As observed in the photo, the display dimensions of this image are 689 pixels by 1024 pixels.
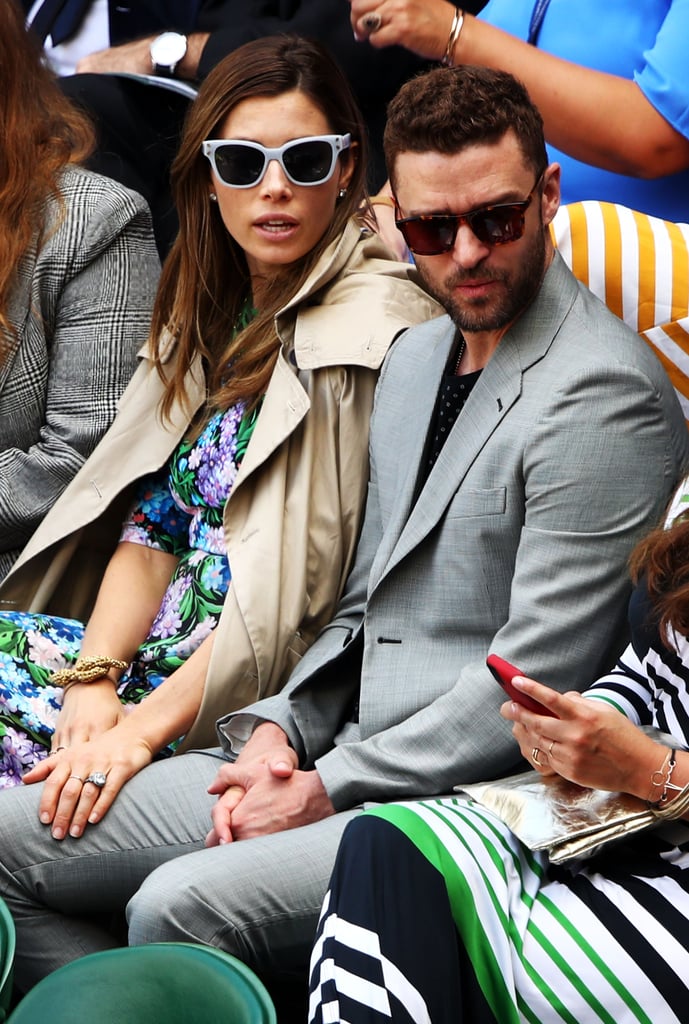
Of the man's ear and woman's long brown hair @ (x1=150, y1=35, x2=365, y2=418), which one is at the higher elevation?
the man's ear

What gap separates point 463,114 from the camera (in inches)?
95.9

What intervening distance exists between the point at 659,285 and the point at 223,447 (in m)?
0.91

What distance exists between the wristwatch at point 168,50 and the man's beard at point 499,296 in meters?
1.74

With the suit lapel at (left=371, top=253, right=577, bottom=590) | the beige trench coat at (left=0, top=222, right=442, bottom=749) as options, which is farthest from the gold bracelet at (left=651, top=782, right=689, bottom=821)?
the beige trench coat at (left=0, top=222, right=442, bottom=749)

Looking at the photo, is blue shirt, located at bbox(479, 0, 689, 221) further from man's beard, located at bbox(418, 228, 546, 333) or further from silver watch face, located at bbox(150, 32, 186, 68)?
silver watch face, located at bbox(150, 32, 186, 68)

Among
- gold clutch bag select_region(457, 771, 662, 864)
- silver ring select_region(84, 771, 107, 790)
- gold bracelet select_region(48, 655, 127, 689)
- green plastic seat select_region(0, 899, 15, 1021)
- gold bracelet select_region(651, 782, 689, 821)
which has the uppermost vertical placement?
gold bracelet select_region(651, 782, 689, 821)

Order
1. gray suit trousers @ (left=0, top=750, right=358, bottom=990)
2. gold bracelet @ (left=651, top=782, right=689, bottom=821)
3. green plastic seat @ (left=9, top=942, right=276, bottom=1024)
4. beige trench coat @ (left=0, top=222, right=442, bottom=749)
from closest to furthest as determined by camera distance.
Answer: green plastic seat @ (left=9, top=942, right=276, bottom=1024)
gold bracelet @ (left=651, top=782, right=689, bottom=821)
gray suit trousers @ (left=0, top=750, right=358, bottom=990)
beige trench coat @ (left=0, top=222, right=442, bottom=749)

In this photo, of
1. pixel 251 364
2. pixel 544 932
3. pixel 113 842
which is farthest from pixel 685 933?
pixel 251 364

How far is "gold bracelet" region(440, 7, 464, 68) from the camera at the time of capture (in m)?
A: 2.97

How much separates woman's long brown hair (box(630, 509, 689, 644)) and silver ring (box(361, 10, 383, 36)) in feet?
4.21

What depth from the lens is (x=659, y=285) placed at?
8.63ft

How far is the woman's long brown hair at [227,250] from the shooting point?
2996 millimetres

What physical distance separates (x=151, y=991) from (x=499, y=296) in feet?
4.04

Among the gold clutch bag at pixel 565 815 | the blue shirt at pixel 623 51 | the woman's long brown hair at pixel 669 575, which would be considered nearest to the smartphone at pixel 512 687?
the gold clutch bag at pixel 565 815
